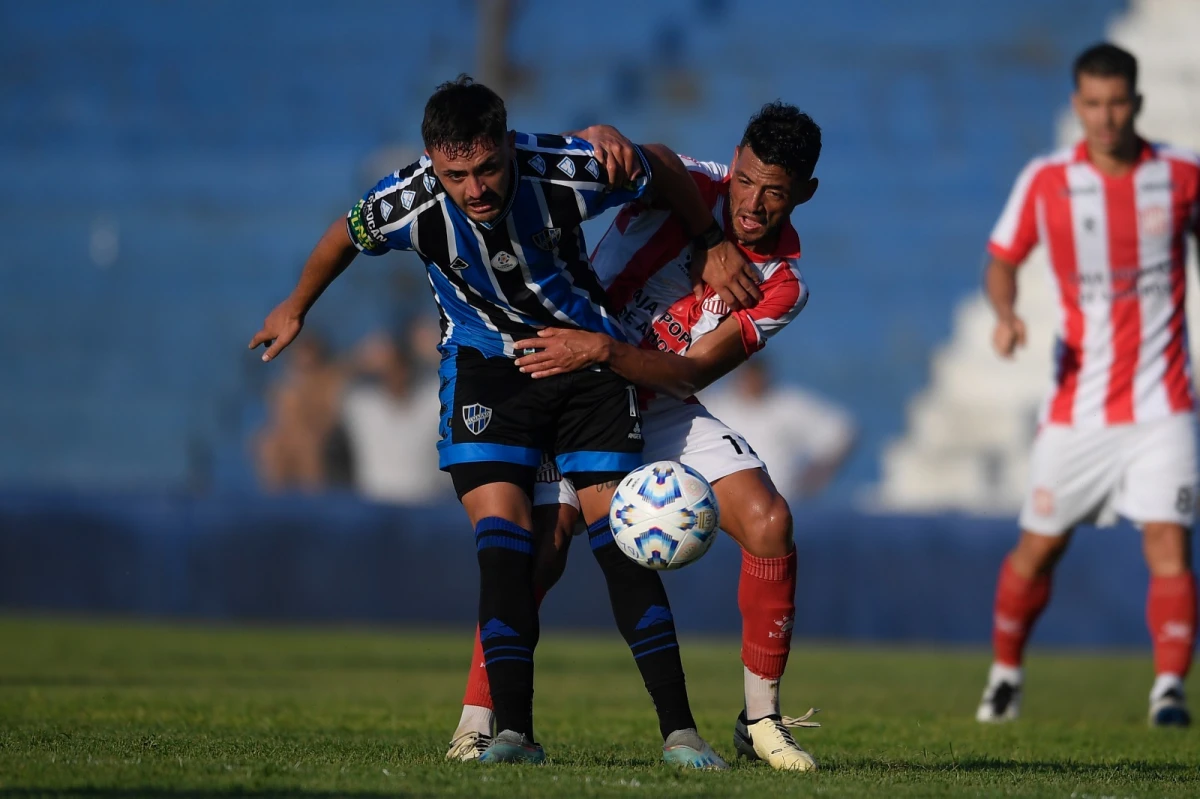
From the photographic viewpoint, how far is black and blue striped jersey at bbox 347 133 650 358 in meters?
4.95

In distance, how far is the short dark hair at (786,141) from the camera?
17.0ft

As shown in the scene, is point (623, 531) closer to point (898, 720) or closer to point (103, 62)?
point (898, 720)

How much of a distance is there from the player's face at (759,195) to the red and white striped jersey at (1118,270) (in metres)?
2.77

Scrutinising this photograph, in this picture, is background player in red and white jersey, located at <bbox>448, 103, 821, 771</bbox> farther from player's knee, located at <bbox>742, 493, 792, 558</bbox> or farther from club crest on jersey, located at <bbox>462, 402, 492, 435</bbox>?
club crest on jersey, located at <bbox>462, 402, 492, 435</bbox>

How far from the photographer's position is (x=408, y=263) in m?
16.6

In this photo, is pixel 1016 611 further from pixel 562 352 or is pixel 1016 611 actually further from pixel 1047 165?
pixel 562 352

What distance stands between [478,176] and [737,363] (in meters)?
1.14

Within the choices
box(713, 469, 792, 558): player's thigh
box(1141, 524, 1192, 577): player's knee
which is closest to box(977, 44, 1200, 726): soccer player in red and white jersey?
box(1141, 524, 1192, 577): player's knee

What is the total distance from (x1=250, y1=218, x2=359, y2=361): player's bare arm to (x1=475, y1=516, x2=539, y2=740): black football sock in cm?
92

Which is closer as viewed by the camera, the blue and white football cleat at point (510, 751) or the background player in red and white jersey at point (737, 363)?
the blue and white football cleat at point (510, 751)

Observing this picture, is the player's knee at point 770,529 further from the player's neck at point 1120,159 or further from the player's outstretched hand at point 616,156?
the player's neck at point 1120,159

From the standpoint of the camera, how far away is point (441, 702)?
7840mm

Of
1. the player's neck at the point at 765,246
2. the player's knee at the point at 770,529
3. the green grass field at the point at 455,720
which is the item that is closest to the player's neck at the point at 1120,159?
the green grass field at the point at 455,720

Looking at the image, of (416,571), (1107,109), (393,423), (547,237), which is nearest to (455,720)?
(547,237)
